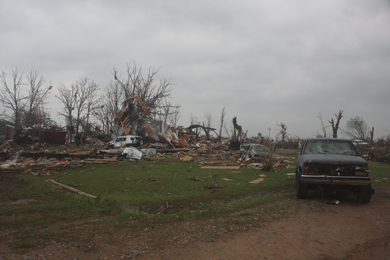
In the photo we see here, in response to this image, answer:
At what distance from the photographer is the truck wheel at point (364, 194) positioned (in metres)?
6.52

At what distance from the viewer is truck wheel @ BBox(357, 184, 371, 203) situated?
6.52 metres

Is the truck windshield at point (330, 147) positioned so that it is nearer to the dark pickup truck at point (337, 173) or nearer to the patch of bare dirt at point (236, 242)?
the dark pickup truck at point (337, 173)

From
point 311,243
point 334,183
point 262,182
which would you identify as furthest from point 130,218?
point 262,182

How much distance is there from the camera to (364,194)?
6566 millimetres

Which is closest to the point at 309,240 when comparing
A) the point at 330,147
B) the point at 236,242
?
the point at 236,242

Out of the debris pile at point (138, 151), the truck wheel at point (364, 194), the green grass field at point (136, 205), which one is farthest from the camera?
the debris pile at point (138, 151)

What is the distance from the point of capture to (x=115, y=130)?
102 feet

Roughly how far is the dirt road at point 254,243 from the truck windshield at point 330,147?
251 centimetres

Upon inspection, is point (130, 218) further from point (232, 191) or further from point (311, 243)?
point (232, 191)

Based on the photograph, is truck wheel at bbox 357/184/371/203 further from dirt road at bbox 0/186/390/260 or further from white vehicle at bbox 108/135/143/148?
white vehicle at bbox 108/135/143/148

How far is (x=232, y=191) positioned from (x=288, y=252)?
4.60m

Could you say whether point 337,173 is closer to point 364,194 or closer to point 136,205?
point 364,194

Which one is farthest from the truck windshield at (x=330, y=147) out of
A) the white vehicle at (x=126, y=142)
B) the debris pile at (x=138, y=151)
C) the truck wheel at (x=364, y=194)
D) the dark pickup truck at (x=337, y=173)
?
the white vehicle at (x=126, y=142)

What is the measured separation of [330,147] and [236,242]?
5215 mm
